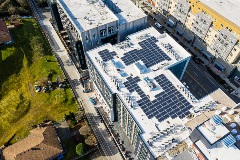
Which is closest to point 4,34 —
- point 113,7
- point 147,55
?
point 113,7

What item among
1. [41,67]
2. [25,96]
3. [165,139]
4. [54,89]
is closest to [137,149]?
[165,139]

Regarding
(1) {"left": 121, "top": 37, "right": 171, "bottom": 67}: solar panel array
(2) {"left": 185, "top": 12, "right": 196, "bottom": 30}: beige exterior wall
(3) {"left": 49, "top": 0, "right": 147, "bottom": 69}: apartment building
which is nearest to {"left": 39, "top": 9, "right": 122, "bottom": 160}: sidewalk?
(3) {"left": 49, "top": 0, "right": 147, "bottom": 69}: apartment building

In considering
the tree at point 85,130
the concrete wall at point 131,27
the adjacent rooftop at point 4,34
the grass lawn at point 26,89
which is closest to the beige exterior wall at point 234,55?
the concrete wall at point 131,27

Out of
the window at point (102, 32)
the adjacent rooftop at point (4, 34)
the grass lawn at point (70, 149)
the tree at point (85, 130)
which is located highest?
the window at point (102, 32)

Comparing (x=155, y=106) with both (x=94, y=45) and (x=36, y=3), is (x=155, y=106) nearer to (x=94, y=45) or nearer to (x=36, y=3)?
(x=94, y=45)

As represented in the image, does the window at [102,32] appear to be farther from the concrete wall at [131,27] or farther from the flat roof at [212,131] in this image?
the flat roof at [212,131]

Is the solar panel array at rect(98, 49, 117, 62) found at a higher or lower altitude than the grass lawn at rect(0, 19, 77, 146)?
higher

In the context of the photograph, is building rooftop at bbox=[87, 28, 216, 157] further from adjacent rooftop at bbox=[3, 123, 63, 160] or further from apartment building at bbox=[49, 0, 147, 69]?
adjacent rooftop at bbox=[3, 123, 63, 160]
